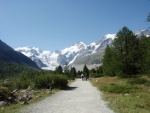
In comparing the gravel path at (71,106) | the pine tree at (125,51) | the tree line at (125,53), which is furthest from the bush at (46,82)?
the pine tree at (125,51)

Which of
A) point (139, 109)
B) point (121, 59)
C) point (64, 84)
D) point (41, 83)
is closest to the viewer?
point (139, 109)

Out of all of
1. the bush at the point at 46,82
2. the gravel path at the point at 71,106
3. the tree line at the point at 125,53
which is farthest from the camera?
the tree line at the point at 125,53

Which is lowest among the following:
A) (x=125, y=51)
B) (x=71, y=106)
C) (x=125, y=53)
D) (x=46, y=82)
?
(x=71, y=106)

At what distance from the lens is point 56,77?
37.7 metres

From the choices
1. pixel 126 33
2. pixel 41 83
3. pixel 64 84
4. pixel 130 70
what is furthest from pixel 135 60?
pixel 41 83

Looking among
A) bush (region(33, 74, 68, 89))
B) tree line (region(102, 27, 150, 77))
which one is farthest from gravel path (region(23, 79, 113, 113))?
tree line (region(102, 27, 150, 77))

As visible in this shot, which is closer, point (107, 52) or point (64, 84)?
point (64, 84)

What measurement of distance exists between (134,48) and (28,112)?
34.6 metres

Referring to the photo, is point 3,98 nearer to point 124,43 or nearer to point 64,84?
point 64,84

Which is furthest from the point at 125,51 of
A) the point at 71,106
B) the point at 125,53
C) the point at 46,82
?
the point at 71,106

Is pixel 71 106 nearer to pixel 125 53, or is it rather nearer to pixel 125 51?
pixel 125 53

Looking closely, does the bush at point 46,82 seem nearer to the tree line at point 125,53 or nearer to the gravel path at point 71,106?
the gravel path at point 71,106

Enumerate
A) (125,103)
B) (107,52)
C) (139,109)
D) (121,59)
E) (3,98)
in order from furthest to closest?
(107,52) < (121,59) < (3,98) < (125,103) < (139,109)

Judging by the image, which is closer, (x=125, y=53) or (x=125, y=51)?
(x=125, y=53)
